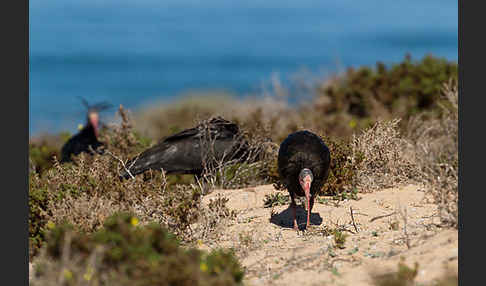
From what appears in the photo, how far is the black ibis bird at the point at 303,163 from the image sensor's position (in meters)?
7.11

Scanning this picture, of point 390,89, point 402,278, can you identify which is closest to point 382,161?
point 402,278

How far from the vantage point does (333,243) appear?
6.09 m

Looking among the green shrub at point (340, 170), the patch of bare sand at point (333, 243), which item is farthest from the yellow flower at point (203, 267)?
the green shrub at point (340, 170)

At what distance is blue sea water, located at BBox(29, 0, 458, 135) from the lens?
5091cm

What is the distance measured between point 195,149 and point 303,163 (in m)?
2.36

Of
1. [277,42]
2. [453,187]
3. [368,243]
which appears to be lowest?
[368,243]

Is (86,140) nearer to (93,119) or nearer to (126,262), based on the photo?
(93,119)

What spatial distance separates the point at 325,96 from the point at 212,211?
29.6 feet

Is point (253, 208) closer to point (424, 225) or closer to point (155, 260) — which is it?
point (424, 225)

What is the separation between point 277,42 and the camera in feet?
258

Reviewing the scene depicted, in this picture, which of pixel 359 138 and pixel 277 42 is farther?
pixel 277 42

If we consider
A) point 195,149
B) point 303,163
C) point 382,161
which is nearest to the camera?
point 303,163

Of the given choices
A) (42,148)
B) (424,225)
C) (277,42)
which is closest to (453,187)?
(424,225)

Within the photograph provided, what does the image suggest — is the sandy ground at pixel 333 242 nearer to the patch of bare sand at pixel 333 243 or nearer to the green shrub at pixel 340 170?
the patch of bare sand at pixel 333 243
